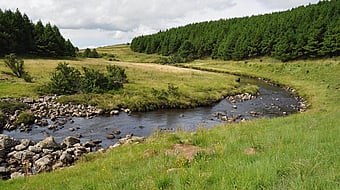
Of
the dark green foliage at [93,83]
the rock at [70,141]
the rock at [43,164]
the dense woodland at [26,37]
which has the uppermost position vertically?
the dense woodland at [26,37]

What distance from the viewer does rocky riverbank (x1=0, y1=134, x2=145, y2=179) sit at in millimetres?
14898

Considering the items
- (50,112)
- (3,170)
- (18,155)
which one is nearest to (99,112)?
(50,112)

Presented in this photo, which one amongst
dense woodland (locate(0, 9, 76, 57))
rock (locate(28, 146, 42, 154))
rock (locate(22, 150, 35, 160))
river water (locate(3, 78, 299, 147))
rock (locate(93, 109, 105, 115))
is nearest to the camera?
rock (locate(22, 150, 35, 160))

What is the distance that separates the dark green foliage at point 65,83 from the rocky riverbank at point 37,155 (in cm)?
1816

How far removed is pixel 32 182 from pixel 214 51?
108171 mm

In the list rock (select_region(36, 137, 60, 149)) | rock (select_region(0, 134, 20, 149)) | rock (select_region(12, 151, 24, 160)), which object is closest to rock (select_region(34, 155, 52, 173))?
rock (select_region(12, 151, 24, 160))

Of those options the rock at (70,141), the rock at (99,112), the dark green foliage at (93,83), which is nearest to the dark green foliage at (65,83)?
the dark green foliage at (93,83)

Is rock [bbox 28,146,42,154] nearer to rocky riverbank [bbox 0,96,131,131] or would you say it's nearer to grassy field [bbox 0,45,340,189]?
rocky riverbank [bbox 0,96,131,131]

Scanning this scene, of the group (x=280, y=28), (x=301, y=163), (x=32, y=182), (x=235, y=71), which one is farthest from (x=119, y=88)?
(x=280, y=28)

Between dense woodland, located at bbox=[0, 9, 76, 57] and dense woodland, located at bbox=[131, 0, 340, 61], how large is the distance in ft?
180

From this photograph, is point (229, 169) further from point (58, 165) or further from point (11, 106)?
point (11, 106)

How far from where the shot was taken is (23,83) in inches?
1501

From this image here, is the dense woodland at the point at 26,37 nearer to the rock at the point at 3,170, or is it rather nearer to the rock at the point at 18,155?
the rock at the point at 18,155

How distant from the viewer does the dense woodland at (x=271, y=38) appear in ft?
247
